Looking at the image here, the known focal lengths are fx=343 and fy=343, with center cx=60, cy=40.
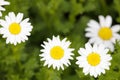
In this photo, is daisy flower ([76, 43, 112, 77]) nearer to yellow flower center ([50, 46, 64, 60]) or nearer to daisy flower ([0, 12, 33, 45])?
yellow flower center ([50, 46, 64, 60])

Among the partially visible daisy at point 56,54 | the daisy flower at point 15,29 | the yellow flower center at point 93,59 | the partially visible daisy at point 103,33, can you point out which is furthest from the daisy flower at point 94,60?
the partially visible daisy at point 103,33

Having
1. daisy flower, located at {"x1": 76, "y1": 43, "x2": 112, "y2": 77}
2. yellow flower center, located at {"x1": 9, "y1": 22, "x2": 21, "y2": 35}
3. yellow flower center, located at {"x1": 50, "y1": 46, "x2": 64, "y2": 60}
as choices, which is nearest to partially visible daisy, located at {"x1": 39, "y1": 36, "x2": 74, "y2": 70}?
yellow flower center, located at {"x1": 50, "y1": 46, "x2": 64, "y2": 60}

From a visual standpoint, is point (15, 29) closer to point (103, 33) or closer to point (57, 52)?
point (57, 52)

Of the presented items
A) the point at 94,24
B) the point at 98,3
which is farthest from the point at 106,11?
the point at 94,24

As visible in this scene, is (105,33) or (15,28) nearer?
(15,28)

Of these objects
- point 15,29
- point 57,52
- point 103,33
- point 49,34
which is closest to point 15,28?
point 15,29

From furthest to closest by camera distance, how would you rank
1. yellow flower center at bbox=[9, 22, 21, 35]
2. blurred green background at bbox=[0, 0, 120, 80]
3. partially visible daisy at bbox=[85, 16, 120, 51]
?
1. partially visible daisy at bbox=[85, 16, 120, 51]
2. blurred green background at bbox=[0, 0, 120, 80]
3. yellow flower center at bbox=[9, 22, 21, 35]

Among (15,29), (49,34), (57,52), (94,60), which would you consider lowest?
(94,60)
